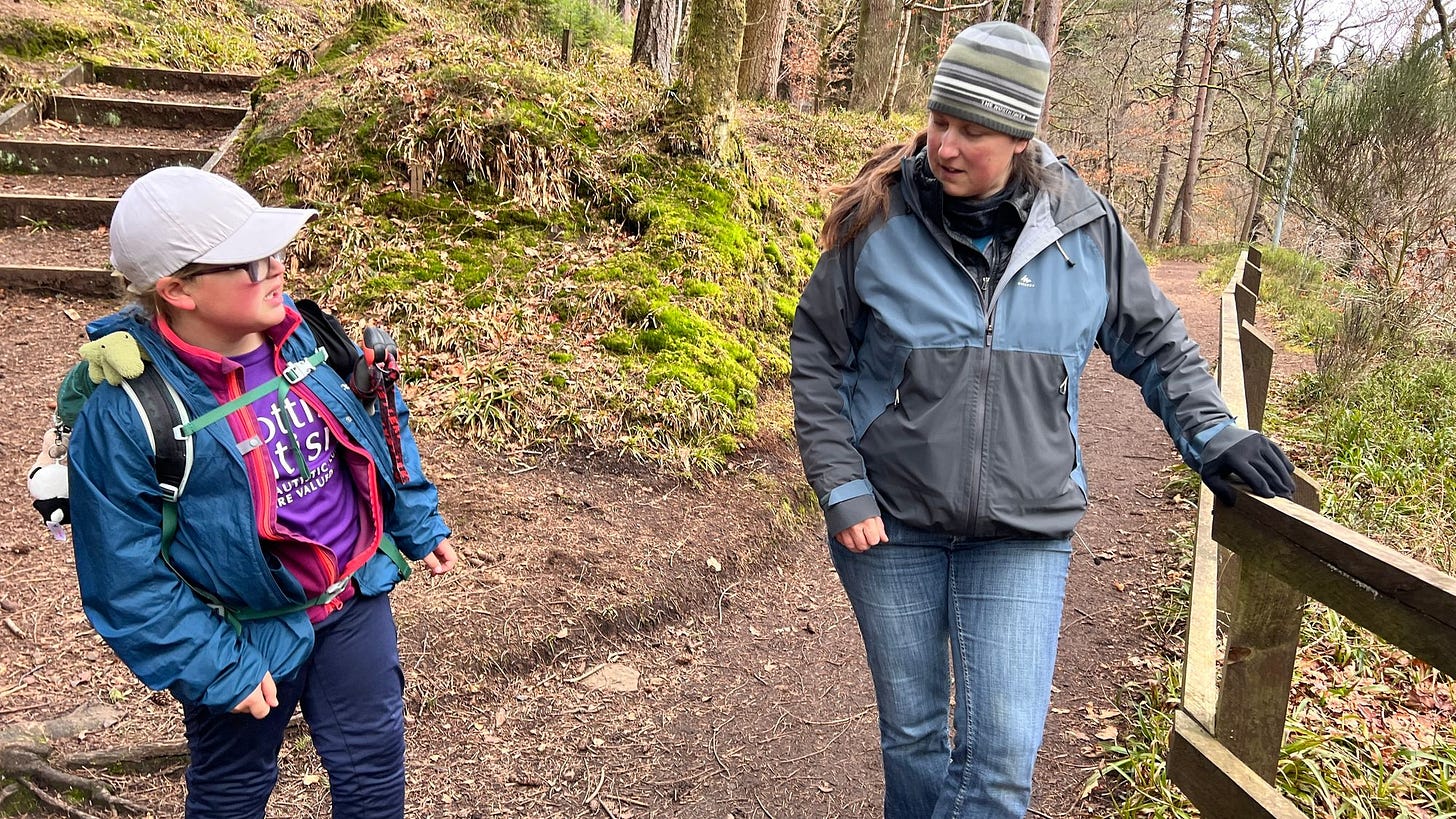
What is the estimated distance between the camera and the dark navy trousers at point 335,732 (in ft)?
6.82

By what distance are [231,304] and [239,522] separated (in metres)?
0.48

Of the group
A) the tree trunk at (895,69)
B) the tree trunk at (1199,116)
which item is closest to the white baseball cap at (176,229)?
the tree trunk at (895,69)

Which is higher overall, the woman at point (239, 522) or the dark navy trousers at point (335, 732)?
the woman at point (239, 522)

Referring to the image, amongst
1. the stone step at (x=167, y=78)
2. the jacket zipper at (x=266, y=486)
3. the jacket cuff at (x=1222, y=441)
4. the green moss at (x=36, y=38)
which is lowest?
the jacket zipper at (x=266, y=486)

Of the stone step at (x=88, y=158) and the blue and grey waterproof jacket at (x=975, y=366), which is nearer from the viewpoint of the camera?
the blue and grey waterproof jacket at (x=975, y=366)

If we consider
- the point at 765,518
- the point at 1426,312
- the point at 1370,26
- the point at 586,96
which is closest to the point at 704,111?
the point at 586,96

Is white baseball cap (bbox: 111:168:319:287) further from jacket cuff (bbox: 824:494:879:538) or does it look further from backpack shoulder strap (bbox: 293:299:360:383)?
jacket cuff (bbox: 824:494:879:538)

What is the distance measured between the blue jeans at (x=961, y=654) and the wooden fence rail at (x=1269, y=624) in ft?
2.02

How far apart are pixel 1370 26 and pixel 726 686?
2404 cm

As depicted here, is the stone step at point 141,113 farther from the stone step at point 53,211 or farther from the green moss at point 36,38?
the stone step at point 53,211

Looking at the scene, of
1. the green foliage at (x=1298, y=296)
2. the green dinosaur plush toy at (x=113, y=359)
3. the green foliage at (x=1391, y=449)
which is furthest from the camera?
the green foliage at (x=1298, y=296)

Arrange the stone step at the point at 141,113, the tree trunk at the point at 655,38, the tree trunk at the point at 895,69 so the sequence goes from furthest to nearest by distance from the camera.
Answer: the tree trunk at the point at 895,69
the tree trunk at the point at 655,38
the stone step at the point at 141,113

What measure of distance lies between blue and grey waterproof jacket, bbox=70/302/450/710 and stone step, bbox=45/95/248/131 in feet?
28.5

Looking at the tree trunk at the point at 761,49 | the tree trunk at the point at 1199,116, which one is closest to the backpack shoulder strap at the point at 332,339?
the tree trunk at the point at 761,49
